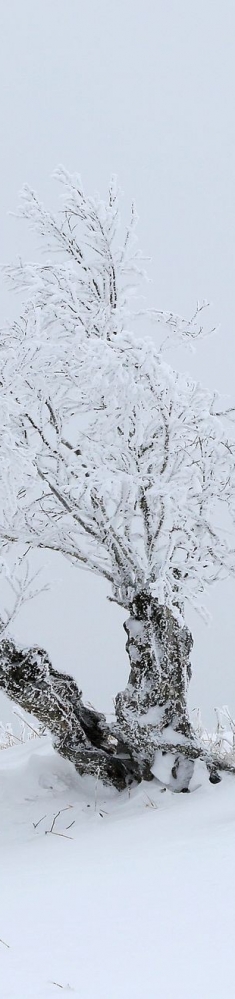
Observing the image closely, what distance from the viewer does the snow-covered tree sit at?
4.94 meters

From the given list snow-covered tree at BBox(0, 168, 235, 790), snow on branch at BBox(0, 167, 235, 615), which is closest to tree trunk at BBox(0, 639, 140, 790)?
snow-covered tree at BBox(0, 168, 235, 790)

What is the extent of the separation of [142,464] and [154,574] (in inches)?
31.9

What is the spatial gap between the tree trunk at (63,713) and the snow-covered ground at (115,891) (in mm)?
185

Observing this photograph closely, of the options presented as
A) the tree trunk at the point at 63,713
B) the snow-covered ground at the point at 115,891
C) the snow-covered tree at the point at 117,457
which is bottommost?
the snow-covered ground at the point at 115,891

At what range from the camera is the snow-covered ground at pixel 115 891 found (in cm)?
249

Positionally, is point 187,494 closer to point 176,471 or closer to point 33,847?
point 176,471

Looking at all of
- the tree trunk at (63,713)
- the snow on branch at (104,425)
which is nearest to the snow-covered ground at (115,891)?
the tree trunk at (63,713)

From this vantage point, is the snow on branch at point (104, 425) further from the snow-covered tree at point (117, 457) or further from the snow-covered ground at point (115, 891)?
the snow-covered ground at point (115, 891)

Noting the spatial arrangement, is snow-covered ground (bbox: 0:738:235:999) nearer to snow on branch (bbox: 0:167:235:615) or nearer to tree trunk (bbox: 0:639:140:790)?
tree trunk (bbox: 0:639:140:790)

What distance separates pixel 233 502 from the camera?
531cm

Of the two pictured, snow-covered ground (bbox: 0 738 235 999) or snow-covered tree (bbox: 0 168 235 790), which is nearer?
snow-covered ground (bbox: 0 738 235 999)

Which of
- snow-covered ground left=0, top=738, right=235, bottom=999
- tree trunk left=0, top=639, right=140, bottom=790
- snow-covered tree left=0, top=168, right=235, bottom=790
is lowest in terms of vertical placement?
snow-covered ground left=0, top=738, right=235, bottom=999

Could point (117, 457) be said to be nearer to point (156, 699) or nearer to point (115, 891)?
point (156, 699)

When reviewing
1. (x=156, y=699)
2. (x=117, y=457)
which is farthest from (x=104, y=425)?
(x=156, y=699)
